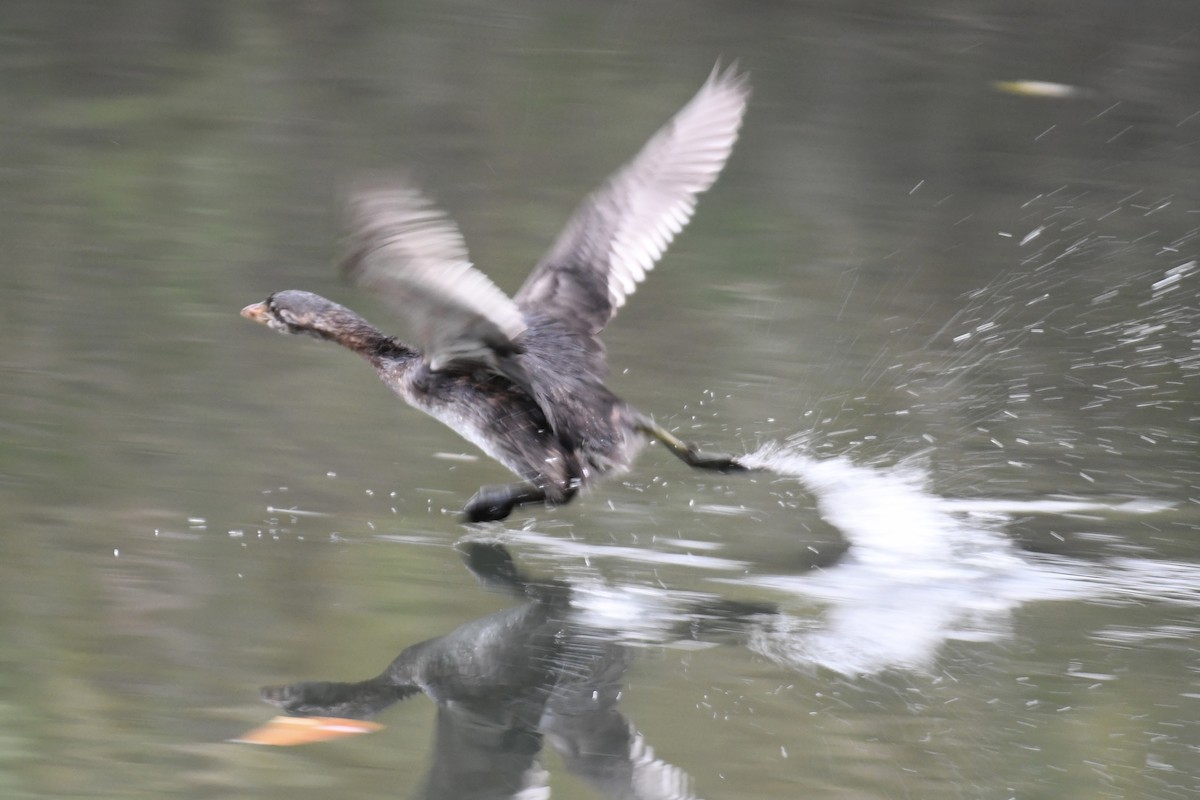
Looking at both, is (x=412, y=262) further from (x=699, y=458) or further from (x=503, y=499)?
(x=699, y=458)

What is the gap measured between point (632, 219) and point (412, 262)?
1.69 meters

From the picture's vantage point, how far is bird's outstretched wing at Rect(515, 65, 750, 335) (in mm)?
5145

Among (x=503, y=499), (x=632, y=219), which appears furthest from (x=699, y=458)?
(x=632, y=219)

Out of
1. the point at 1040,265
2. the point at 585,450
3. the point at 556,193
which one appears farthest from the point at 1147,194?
the point at 585,450

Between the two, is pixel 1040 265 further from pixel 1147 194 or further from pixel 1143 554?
pixel 1143 554

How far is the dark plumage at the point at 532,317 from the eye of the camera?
3.79 metres

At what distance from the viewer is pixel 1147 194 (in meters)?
7.57

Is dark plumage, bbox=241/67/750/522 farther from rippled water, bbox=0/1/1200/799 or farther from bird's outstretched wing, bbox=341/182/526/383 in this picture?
rippled water, bbox=0/1/1200/799

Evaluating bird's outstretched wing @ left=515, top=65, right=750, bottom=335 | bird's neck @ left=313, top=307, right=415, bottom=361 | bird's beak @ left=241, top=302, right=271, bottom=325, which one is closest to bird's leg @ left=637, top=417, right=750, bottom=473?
bird's outstretched wing @ left=515, top=65, right=750, bottom=335

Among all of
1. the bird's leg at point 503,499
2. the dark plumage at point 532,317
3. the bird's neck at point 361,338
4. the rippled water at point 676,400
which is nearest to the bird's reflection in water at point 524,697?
the rippled water at point 676,400

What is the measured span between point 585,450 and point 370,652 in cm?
110

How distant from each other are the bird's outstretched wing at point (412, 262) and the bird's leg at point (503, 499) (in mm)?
783

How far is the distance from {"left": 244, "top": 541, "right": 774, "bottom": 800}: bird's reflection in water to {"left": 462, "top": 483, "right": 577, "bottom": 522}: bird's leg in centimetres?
40

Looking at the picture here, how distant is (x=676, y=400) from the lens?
578 centimetres
